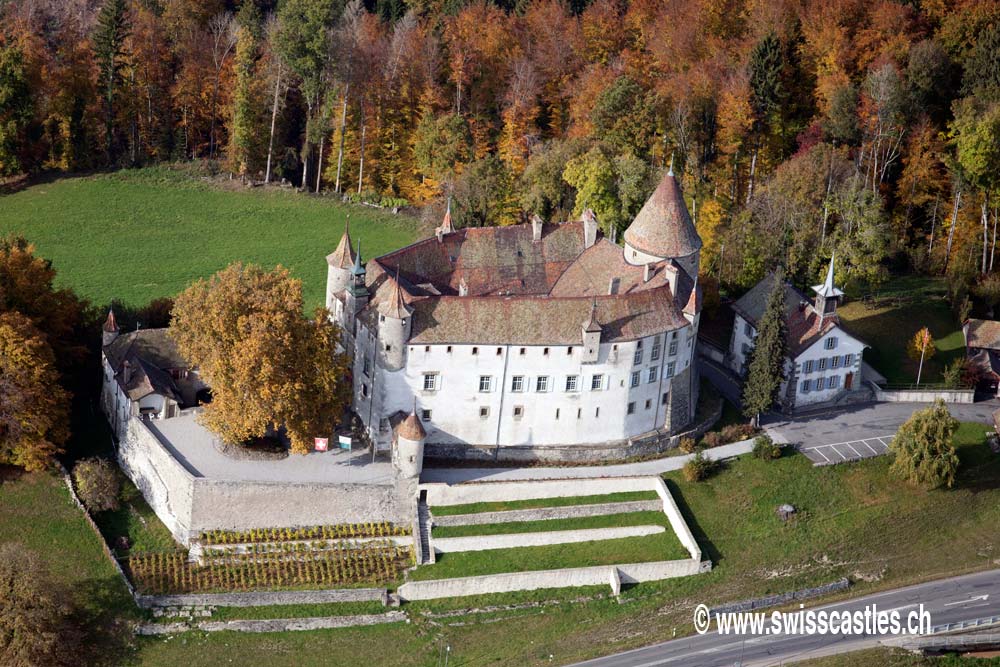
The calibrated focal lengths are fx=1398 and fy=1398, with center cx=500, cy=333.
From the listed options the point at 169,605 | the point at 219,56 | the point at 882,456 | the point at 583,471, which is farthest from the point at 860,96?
the point at 169,605

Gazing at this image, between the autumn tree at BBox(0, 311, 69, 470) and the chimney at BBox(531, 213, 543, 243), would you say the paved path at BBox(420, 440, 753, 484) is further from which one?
the autumn tree at BBox(0, 311, 69, 470)

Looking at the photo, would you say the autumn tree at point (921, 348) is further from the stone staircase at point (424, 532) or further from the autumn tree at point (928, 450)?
the stone staircase at point (424, 532)

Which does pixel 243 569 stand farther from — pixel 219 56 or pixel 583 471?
pixel 219 56

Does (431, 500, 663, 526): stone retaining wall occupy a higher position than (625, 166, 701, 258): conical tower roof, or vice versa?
(625, 166, 701, 258): conical tower roof

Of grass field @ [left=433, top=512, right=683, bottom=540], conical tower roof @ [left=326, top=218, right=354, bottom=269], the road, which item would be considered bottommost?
the road

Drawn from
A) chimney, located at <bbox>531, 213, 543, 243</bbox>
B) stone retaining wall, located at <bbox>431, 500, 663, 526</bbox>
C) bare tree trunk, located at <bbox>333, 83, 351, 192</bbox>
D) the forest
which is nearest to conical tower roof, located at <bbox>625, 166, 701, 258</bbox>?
chimney, located at <bbox>531, 213, 543, 243</bbox>

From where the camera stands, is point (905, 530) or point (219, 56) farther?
point (219, 56)
